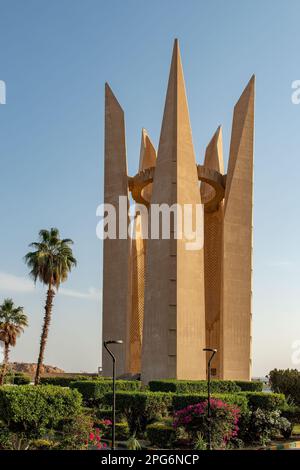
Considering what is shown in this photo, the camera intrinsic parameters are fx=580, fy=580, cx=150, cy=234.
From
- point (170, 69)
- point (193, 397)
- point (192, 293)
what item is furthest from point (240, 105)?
point (193, 397)

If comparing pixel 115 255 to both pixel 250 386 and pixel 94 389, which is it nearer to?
pixel 94 389

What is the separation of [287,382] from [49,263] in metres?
15.8

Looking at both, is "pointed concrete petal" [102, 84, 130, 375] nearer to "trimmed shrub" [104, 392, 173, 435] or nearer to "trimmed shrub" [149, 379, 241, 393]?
"trimmed shrub" [149, 379, 241, 393]

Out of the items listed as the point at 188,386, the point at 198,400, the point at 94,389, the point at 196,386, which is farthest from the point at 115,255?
the point at 198,400

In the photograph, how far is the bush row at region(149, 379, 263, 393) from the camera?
2325 centimetres

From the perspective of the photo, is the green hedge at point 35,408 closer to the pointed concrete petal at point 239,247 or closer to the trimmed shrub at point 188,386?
the trimmed shrub at point 188,386

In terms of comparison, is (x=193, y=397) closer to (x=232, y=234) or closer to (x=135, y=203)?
(x=232, y=234)

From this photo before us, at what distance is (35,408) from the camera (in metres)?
15.4

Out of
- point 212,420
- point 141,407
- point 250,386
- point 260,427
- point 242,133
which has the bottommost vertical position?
point 260,427

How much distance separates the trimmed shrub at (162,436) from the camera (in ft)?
57.0

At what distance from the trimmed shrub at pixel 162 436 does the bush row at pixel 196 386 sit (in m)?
5.32

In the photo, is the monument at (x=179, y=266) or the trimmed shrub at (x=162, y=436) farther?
the monument at (x=179, y=266)

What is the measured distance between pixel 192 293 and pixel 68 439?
1520cm

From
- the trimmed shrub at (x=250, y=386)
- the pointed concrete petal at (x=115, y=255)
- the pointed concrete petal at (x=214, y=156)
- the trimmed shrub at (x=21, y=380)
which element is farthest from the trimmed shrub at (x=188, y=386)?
the trimmed shrub at (x=21, y=380)
